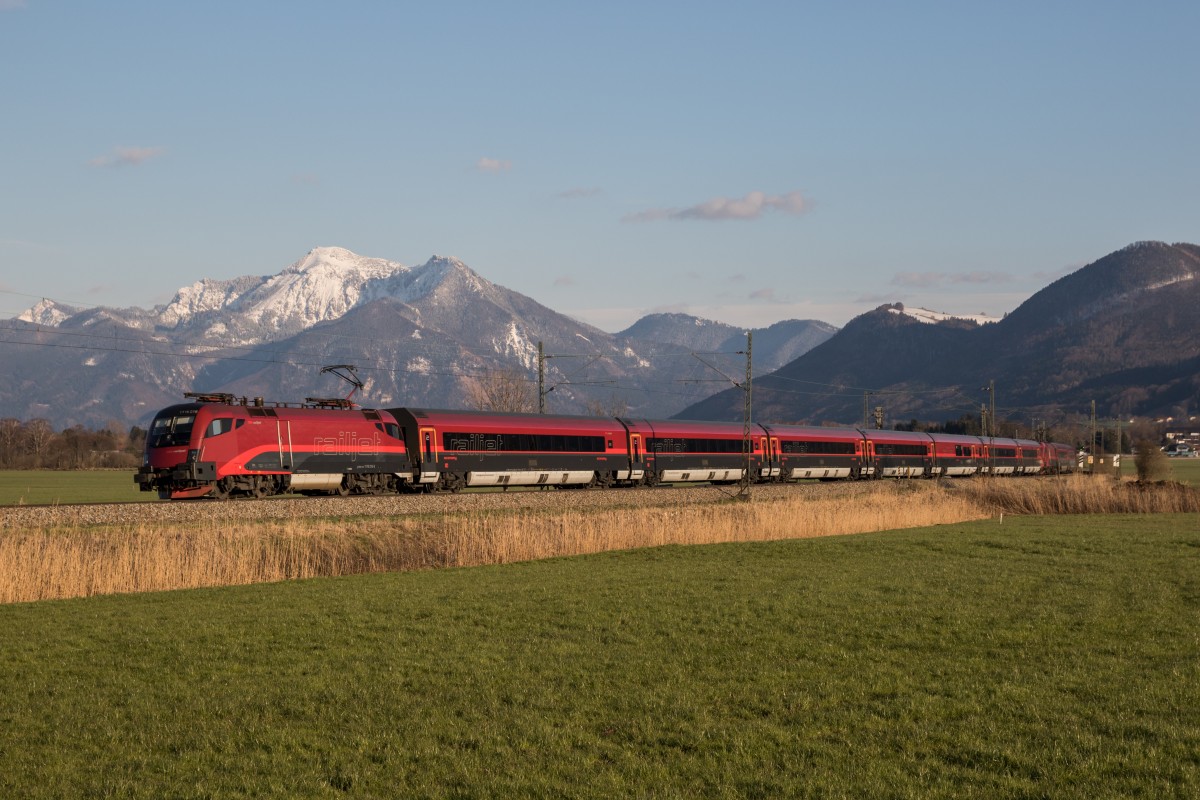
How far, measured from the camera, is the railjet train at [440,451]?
44812mm

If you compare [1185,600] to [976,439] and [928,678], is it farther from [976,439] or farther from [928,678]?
[976,439]

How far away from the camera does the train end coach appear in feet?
145

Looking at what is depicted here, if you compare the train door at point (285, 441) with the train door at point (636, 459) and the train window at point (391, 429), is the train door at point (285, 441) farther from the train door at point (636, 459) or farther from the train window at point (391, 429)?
the train door at point (636, 459)

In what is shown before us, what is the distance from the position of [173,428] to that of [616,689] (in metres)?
35.6

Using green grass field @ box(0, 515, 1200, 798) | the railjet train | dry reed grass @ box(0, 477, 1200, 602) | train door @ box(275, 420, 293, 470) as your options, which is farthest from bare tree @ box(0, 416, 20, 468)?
green grass field @ box(0, 515, 1200, 798)

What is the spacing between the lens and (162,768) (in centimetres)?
1042

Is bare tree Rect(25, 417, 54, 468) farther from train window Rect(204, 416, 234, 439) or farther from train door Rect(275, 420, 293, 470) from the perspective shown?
train window Rect(204, 416, 234, 439)

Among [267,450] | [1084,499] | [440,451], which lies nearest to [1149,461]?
[1084,499]

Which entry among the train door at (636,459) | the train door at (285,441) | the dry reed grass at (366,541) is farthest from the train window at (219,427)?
the train door at (636,459)

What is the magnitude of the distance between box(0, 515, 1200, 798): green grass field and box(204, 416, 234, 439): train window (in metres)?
22.7

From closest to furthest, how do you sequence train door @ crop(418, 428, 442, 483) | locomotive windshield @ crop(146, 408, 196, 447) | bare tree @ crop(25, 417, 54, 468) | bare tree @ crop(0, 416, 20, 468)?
1. locomotive windshield @ crop(146, 408, 196, 447)
2. train door @ crop(418, 428, 442, 483)
3. bare tree @ crop(0, 416, 20, 468)
4. bare tree @ crop(25, 417, 54, 468)

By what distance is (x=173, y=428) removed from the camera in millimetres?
44531

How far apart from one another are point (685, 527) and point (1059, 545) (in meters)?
10.2

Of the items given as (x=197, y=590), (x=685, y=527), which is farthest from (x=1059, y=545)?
(x=197, y=590)
